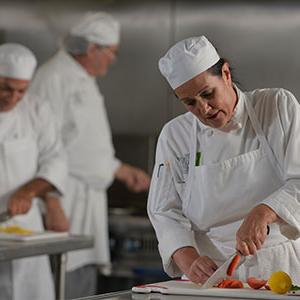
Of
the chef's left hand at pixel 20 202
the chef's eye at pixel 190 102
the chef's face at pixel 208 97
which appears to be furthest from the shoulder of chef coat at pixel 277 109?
the chef's left hand at pixel 20 202

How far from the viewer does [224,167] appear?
260 cm

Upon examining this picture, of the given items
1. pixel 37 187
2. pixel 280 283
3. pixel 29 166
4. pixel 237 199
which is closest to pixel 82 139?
pixel 29 166

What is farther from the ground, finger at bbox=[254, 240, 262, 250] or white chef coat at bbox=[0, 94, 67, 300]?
finger at bbox=[254, 240, 262, 250]

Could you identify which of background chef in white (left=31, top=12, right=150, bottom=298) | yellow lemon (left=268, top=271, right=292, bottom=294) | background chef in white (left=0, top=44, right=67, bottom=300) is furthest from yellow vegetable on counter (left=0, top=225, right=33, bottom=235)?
yellow lemon (left=268, top=271, right=292, bottom=294)

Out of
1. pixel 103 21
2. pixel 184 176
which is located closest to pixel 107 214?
pixel 103 21

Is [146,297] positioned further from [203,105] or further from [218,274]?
[203,105]

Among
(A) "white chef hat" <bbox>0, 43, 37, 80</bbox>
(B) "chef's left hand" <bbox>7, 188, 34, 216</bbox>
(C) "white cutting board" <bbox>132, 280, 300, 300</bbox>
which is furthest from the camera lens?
(A) "white chef hat" <bbox>0, 43, 37, 80</bbox>

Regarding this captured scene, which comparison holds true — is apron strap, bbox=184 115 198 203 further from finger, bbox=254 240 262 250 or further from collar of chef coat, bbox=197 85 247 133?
finger, bbox=254 240 262 250

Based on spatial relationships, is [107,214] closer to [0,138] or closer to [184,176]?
[0,138]

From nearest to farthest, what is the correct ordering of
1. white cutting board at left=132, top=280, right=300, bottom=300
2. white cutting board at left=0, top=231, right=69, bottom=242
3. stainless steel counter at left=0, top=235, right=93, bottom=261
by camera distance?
white cutting board at left=132, top=280, right=300, bottom=300, stainless steel counter at left=0, top=235, right=93, bottom=261, white cutting board at left=0, top=231, right=69, bottom=242

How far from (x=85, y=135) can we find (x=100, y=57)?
47 centimetres

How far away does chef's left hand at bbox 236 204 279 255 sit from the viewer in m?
2.34

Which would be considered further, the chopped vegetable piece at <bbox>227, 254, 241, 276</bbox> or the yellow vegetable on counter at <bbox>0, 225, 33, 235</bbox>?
the yellow vegetable on counter at <bbox>0, 225, 33, 235</bbox>

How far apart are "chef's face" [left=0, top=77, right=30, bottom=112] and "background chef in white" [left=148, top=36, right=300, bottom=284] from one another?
5.20 feet
